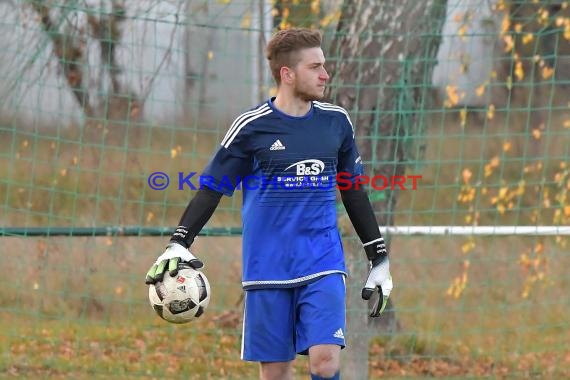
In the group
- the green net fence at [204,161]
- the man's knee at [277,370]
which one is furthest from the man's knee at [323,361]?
the green net fence at [204,161]

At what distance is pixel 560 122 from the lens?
10.4 metres

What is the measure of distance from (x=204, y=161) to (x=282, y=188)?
477 cm

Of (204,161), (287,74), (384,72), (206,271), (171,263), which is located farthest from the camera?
(204,161)

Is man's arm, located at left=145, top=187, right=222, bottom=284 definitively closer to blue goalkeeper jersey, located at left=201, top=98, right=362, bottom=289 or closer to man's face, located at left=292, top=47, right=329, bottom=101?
blue goalkeeper jersey, located at left=201, top=98, right=362, bottom=289

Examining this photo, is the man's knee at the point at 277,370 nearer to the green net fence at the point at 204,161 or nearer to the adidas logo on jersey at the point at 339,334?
the adidas logo on jersey at the point at 339,334

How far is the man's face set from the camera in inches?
189

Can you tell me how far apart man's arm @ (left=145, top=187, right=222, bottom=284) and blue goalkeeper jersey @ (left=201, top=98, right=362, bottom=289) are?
69mm

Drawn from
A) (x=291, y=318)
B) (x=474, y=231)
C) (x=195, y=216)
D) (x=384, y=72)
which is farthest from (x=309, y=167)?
(x=384, y=72)

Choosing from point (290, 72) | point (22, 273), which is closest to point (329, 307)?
point (290, 72)

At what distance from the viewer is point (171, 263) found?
463 centimetres

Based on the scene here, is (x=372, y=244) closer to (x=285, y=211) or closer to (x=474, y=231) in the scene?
(x=285, y=211)

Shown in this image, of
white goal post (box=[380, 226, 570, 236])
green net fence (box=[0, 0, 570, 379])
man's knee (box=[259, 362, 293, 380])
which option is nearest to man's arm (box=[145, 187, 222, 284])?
man's knee (box=[259, 362, 293, 380])

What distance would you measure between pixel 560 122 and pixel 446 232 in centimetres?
404

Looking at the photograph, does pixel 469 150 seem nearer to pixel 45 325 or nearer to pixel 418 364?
pixel 418 364
